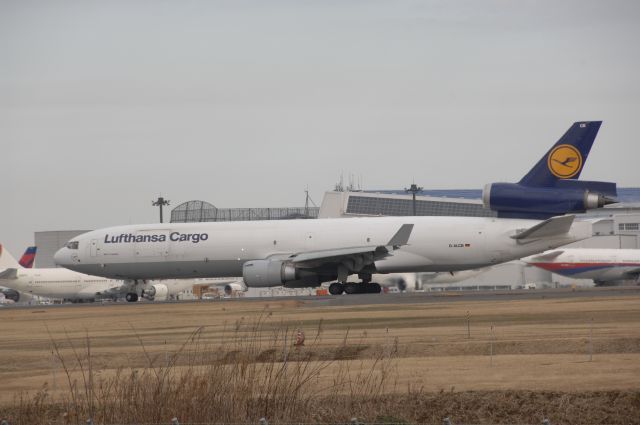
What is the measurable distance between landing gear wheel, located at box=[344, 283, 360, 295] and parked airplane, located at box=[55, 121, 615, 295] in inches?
2.0

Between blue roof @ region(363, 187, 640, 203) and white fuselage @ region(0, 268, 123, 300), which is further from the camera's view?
blue roof @ region(363, 187, 640, 203)

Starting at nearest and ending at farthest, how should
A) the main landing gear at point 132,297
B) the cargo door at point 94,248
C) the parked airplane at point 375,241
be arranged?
the parked airplane at point 375,241
the cargo door at point 94,248
the main landing gear at point 132,297

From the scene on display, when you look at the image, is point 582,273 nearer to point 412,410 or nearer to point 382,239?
point 382,239

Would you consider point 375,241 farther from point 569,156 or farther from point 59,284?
point 59,284

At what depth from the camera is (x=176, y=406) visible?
1556 centimetres

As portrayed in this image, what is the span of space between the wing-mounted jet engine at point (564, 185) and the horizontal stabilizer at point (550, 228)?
4.56 feet

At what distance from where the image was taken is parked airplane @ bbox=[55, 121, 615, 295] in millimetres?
49719

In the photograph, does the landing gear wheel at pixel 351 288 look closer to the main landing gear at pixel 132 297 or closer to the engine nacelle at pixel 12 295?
the main landing gear at pixel 132 297

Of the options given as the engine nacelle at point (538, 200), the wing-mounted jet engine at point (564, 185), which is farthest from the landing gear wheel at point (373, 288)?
the wing-mounted jet engine at point (564, 185)

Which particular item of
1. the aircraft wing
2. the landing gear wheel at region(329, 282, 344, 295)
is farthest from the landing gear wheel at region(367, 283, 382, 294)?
the aircraft wing

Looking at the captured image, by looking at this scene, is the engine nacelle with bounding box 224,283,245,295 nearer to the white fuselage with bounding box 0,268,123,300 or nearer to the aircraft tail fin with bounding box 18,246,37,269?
the white fuselage with bounding box 0,268,123,300

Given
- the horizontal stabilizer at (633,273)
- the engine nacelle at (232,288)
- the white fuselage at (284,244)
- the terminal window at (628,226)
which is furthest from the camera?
the terminal window at (628,226)

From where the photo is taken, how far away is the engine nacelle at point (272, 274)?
50.7m

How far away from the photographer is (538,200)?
5009 centimetres
